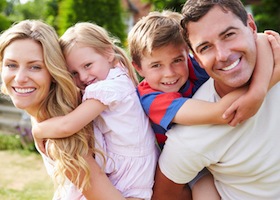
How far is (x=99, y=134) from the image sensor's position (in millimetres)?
2805

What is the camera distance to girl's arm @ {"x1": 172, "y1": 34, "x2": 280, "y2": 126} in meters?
2.31

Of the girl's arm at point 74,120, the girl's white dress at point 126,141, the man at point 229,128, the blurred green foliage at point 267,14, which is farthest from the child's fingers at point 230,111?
the blurred green foliage at point 267,14

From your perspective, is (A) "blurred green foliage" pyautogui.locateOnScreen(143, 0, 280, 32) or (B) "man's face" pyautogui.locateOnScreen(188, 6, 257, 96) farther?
(A) "blurred green foliage" pyautogui.locateOnScreen(143, 0, 280, 32)

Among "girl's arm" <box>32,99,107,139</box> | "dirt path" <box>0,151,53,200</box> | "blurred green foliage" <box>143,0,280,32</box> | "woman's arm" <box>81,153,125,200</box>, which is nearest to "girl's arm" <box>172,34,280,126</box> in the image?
"girl's arm" <box>32,99,107,139</box>

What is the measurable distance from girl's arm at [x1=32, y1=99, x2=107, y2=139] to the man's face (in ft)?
2.28

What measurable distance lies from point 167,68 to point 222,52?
468mm

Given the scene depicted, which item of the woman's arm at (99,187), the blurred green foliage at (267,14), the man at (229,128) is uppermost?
the man at (229,128)

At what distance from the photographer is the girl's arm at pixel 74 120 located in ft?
8.46

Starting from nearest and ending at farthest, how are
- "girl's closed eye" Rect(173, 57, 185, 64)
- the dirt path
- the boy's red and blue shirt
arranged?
the boy's red and blue shirt → "girl's closed eye" Rect(173, 57, 185, 64) → the dirt path

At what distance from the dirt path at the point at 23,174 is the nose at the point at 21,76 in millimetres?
4092

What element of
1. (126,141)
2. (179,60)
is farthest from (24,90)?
(179,60)

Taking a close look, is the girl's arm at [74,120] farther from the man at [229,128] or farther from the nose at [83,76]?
the man at [229,128]

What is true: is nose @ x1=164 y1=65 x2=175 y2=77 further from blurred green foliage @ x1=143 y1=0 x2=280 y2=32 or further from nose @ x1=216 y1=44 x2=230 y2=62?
blurred green foliage @ x1=143 y1=0 x2=280 y2=32

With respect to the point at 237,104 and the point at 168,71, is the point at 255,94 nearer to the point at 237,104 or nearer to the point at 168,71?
the point at 237,104
